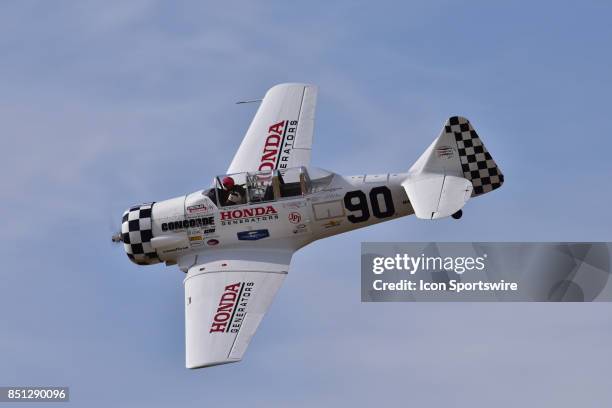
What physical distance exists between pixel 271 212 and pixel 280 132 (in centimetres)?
302

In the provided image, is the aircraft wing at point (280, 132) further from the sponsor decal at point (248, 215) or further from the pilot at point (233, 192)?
the sponsor decal at point (248, 215)

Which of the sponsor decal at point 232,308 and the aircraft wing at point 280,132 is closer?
the sponsor decal at point 232,308

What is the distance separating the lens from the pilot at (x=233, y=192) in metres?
26.2

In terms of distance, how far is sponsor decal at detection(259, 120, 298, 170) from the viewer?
92.2 ft

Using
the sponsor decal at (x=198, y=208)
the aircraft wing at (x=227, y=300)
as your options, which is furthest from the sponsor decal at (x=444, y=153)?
the sponsor decal at (x=198, y=208)

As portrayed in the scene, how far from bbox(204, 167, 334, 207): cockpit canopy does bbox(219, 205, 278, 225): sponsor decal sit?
0.48 feet

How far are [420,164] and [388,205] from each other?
0.96 m

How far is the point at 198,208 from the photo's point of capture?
26453mm

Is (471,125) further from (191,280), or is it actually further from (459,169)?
(191,280)

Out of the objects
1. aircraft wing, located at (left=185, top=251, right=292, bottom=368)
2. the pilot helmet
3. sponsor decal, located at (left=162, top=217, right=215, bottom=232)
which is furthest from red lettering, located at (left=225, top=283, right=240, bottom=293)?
the pilot helmet

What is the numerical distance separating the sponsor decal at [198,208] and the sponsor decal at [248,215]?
0.27 metres

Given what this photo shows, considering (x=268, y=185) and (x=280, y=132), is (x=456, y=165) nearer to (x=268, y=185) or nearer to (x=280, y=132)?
(x=268, y=185)

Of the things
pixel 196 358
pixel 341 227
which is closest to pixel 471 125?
pixel 341 227

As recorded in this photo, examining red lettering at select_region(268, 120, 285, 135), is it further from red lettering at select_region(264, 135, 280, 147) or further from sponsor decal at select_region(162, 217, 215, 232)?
sponsor decal at select_region(162, 217, 215, 232)
